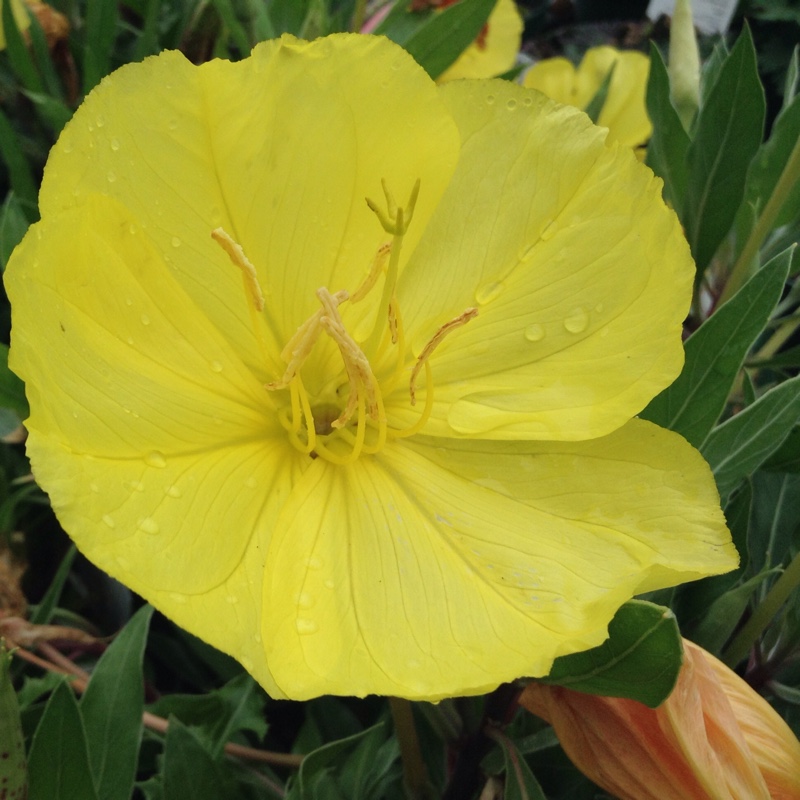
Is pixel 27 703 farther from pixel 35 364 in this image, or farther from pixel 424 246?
pixel 424 246

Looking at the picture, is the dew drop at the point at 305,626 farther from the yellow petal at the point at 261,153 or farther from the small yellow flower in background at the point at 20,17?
the small yellow flower in background at the point at 20,17

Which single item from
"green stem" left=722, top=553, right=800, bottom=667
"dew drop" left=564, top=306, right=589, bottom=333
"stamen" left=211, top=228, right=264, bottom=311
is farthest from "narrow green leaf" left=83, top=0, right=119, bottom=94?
"green stem" left=722, top=553, right=800, bottom=667

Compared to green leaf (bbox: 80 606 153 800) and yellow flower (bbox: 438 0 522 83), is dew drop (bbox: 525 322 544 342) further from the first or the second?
yellow flower (bbox: 438 0 522 83)

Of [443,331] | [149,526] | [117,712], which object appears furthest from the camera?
[117,712]

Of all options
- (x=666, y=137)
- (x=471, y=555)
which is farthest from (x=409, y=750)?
(x=666, y=137)

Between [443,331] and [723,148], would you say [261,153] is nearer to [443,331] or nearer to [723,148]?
[443,331]

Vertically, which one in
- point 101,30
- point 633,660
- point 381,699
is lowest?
point 381,699

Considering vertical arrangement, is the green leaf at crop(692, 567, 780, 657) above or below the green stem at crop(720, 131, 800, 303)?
below
